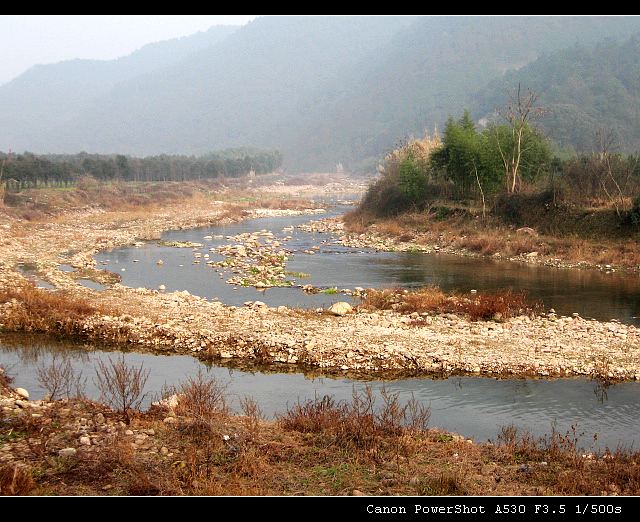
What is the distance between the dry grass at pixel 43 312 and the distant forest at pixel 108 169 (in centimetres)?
4014

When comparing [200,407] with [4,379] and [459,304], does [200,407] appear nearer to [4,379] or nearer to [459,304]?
[4,379]

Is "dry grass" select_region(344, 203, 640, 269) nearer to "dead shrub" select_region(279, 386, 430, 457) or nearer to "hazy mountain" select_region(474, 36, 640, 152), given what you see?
"dead shrub" select_region(279, 386, 430, 457)

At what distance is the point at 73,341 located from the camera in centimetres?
1496

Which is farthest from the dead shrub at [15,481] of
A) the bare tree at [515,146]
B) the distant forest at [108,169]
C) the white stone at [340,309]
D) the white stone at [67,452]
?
the distant forest at [108,169]

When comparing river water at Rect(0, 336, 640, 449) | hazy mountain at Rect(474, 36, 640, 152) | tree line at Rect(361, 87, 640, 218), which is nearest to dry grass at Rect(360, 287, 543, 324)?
river water at Rect(0, 336, 640, 449)

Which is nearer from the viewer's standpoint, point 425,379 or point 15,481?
point 15,481

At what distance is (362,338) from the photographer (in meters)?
14.6

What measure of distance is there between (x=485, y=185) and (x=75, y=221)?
93.7ft

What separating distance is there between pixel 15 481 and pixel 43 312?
436 inches

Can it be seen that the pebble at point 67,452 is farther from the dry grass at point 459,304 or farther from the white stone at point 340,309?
the dry grass at point 459,304

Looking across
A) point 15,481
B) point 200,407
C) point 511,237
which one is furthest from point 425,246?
point 15,481

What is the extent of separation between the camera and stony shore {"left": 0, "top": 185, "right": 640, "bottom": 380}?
1302 centimetres

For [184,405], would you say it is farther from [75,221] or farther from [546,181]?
[75,221]

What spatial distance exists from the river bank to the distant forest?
50.7 metres
